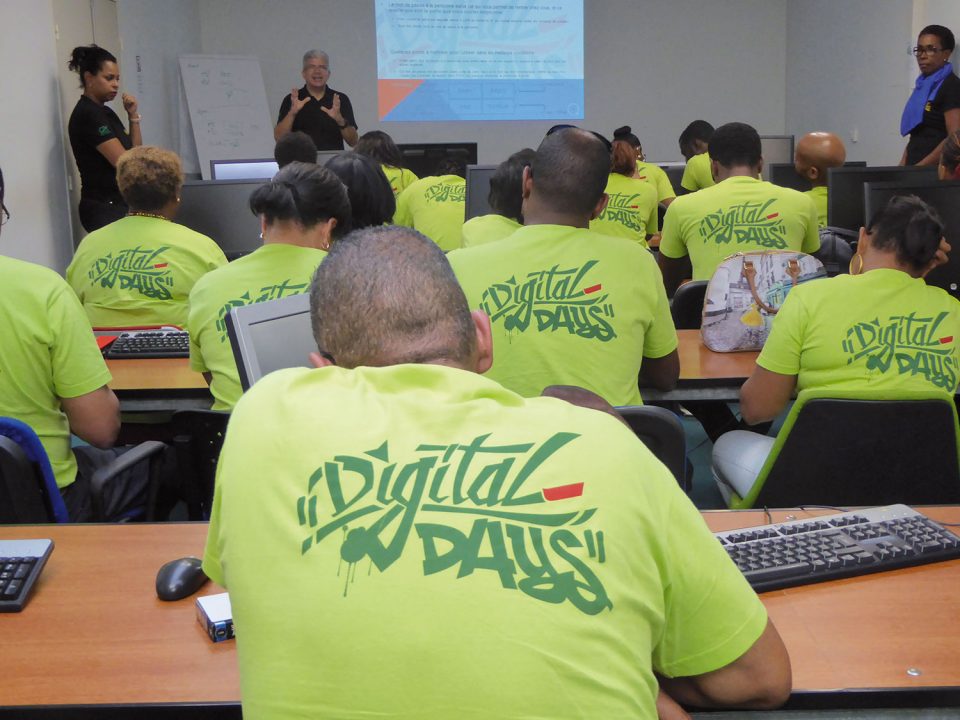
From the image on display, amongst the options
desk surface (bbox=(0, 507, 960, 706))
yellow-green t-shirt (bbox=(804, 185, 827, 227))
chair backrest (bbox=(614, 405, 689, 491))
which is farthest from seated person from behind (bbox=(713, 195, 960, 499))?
yellow-green t-shirt (bbox=(804, 185, 827, 227))

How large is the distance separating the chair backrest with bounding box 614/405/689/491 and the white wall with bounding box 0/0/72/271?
449 centimetres

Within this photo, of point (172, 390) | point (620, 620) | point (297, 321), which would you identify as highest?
point (297, 321)

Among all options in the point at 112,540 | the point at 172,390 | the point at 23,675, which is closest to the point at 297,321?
the point at 112,540

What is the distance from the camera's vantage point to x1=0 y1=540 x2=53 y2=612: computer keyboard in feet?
4.63

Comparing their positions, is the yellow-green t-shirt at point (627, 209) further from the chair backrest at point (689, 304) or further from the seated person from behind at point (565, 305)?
the seated person from behind at point (565, 305)

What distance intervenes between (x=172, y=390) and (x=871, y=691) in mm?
1983

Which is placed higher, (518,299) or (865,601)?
(518,299)

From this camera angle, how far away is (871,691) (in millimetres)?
1173

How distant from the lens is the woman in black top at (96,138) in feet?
19.1

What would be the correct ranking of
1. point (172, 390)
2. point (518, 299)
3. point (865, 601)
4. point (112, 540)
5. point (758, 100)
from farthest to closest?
point (758, 100)
point (172, 390)
point (518, 299)
point (112, 540)
point (865, 601)

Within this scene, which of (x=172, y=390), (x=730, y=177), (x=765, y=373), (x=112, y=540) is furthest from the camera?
(x=730, y=177)

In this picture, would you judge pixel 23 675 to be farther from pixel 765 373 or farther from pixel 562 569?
pixel 765 373

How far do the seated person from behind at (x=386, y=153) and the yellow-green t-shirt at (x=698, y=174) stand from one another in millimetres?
1970

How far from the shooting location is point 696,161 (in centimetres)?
639
